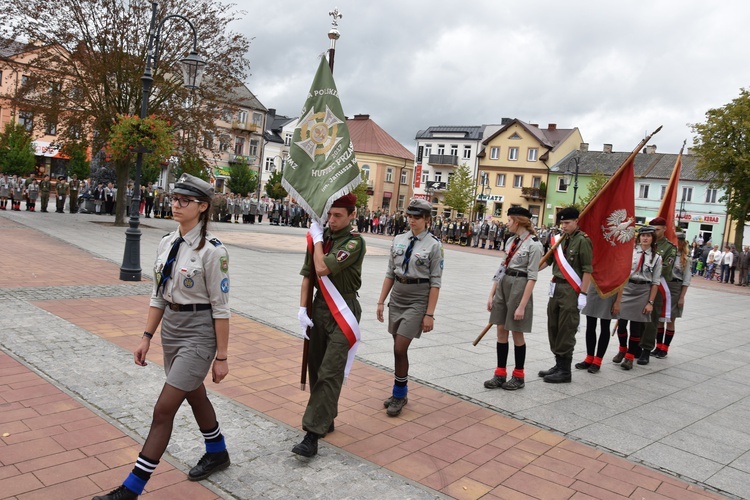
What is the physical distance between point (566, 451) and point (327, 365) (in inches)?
81.1

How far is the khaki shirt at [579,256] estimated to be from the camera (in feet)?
22.4

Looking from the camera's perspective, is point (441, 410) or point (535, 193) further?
point (535, 193)

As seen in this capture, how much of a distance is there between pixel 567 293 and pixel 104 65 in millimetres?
20091

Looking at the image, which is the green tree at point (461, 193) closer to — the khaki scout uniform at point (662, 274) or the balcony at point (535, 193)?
the balcony at point (535, 193)

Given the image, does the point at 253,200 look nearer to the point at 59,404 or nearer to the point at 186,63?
the point at 186,63

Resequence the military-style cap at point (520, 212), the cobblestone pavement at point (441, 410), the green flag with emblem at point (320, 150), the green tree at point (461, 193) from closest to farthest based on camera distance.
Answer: the cobblestone pavement at point (441, 410) → the green flag with emblem at point (320, 150) → the military-style cap at point (520, 212) → the green tree at point (461, 193)

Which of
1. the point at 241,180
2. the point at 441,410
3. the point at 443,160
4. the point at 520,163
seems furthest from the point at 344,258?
the point at 443,160

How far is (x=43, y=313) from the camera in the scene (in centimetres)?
774

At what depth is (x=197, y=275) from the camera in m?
3.52

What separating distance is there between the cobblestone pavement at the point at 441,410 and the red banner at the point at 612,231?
1.22m

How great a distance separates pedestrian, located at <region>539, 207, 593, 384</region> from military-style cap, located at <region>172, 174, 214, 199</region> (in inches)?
171

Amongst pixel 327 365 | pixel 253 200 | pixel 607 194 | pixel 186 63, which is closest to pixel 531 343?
pixel 607 194

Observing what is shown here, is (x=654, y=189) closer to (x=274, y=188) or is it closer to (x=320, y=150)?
(x=274, y=188)

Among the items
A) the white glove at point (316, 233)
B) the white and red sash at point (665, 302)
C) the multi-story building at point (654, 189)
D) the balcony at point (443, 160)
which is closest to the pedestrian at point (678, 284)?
the white and red sash at point (665, 302)
